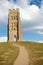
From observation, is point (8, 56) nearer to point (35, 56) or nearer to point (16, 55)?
point (16, 55)

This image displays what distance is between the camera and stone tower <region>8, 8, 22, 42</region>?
299 feet

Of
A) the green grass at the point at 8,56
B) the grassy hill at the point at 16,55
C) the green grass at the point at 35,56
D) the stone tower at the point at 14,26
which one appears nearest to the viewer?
the green grass at the point at 35,56

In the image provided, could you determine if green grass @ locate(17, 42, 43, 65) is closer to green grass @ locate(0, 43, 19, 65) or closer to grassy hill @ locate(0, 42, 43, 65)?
grassy hill @ locate(0, 42, 43, 65)

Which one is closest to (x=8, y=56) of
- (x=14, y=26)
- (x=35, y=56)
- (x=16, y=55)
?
(x=16, y=55)

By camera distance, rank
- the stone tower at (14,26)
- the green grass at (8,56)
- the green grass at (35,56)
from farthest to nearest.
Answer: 1. the stone tower at (14,26)
2. the green grass at (8,56)
3. the green grass at (35,56)

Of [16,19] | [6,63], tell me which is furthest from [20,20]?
[6,63]

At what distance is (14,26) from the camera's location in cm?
9300

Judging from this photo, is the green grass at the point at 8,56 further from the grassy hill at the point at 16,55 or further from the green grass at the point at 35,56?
the green grass at the point at 35,56

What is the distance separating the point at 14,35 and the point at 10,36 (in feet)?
6.75

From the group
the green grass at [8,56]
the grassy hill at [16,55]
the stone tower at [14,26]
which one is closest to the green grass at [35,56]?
the grassy hill at [16,55]

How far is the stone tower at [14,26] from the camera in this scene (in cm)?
9106

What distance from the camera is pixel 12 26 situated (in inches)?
3649

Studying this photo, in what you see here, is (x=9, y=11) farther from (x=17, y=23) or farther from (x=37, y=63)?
(x=37, y=63)

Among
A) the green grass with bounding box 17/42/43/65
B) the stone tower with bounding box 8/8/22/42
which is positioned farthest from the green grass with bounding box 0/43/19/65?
the stone tower with bounding box 8/8/22/42
